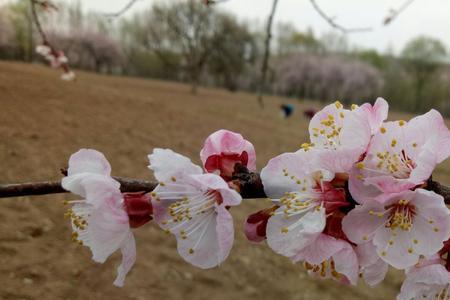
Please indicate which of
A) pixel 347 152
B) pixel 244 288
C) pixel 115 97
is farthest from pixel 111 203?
pixel 115 97

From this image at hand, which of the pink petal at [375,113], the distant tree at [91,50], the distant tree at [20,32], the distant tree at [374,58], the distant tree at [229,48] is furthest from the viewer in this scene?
the distant tree at [374,58]

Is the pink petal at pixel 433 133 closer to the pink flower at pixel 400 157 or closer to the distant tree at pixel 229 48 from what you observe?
the pink flower at pixel 400 157

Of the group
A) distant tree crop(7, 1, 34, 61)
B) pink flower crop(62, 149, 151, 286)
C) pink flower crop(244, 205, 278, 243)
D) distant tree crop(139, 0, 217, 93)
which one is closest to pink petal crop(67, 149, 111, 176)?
pink flower crop(62, 149, 151, 286)

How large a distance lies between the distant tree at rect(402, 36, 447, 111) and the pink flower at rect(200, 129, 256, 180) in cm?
4463

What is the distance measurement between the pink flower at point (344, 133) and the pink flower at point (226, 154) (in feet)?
0.30

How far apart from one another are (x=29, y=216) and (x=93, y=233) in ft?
11.2

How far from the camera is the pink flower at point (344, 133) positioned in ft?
1.79

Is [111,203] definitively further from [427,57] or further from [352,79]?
[427,57]

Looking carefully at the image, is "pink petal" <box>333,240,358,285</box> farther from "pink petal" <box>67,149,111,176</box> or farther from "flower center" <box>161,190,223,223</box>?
"pink petal" <box>67,149,111,176</box>

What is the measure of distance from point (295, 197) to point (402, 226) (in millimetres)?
144

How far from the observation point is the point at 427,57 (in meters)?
40.3

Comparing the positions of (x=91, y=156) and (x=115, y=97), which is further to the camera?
(x=115, y=97)

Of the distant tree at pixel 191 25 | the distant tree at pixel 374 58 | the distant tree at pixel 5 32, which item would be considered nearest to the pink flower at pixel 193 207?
the distant tree at pixel 191 25

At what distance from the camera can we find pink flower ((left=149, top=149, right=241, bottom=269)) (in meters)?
0.56
